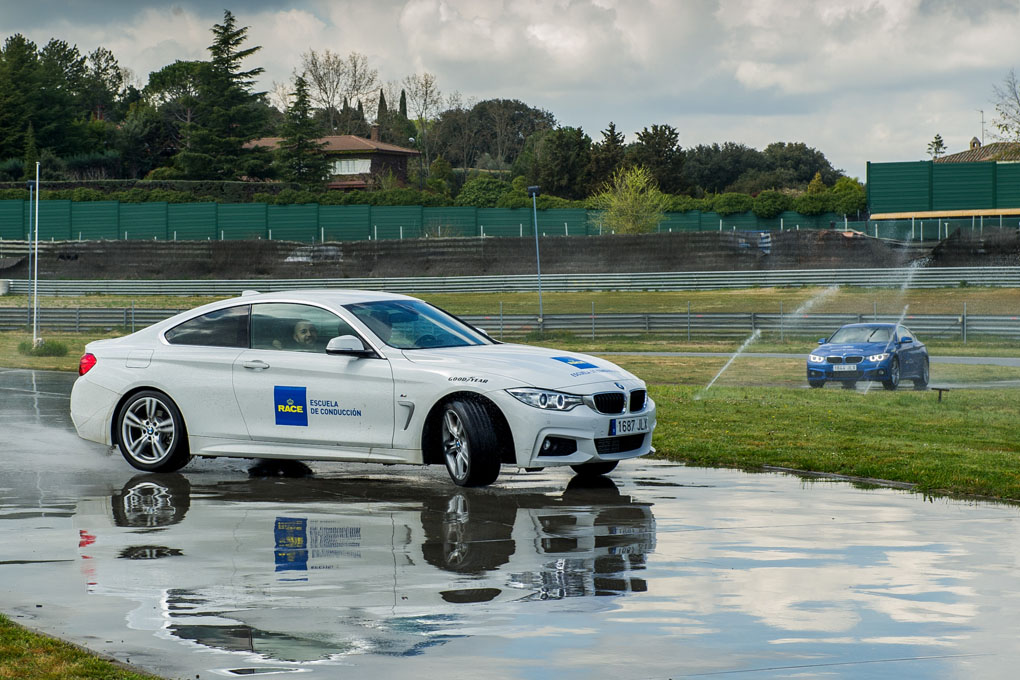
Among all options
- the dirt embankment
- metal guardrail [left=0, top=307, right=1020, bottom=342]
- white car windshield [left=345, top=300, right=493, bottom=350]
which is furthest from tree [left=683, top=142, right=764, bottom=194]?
white car windshield [left=345, top=300, right=493, bottom=350]

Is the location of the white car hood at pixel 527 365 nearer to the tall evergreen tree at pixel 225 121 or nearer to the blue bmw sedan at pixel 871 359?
the blue bmw sedan at pixel 871 359

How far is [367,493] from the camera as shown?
34.1 feet

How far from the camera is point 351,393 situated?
10.6 meters

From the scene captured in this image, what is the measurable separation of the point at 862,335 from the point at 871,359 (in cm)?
118

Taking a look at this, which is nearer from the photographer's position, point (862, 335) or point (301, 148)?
point (862, 335)

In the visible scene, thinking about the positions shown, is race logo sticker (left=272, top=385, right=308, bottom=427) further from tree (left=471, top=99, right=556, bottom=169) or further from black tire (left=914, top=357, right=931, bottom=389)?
tree (left=471, top=99, right=556, bottom=169)

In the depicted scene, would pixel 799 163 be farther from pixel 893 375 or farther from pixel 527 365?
pixel 527 365

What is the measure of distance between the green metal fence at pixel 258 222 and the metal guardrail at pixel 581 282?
27.4 ft

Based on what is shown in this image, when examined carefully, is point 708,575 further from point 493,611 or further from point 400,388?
point 400,388

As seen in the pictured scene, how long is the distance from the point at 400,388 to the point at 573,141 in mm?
91310

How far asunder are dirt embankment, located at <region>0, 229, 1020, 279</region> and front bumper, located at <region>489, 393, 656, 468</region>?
53.4 m

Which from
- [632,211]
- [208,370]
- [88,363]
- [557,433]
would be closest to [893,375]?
[557,433]

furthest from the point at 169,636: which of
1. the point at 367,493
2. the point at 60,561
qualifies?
the point at 367,493

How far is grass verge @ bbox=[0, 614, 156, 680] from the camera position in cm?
522
